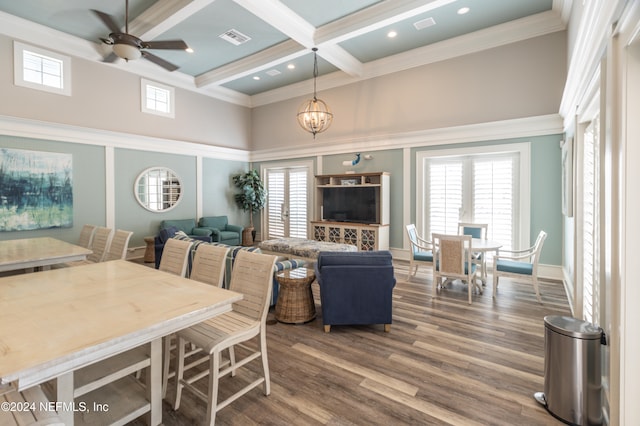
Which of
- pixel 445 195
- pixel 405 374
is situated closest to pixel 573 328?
pixel 405 374

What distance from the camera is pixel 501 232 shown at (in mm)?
5535

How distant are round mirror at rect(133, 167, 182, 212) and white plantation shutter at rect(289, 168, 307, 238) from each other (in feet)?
9.19

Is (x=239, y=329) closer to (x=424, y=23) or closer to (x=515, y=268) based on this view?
(x=515, y=268)

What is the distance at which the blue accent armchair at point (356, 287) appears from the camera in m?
3.10

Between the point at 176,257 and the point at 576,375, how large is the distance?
9.87 feet

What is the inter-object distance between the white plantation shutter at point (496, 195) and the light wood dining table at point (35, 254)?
6010 millimetres

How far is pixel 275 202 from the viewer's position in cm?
876

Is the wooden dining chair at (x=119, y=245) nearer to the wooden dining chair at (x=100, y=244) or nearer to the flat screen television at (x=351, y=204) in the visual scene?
the wooden dining chair at (x=100, y=244)

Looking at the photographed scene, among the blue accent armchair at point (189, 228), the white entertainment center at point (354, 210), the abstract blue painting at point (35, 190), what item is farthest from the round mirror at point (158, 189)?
the white entertainment center at point (354, 210)

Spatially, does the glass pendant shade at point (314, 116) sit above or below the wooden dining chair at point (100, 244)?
above

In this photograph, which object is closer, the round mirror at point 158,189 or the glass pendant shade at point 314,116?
the glass pendant shade at point 314,116

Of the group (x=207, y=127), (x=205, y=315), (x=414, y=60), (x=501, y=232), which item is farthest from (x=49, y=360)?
(x=207, y=127)

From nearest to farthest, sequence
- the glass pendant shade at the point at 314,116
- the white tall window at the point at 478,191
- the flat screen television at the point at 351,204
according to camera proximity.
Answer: the white tall window at the point at 478,191 → the glass pendant shade at the point at 314,116 → the flat screen television at the point at 351,204

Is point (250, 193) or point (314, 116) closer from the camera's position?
point (314, 116)
